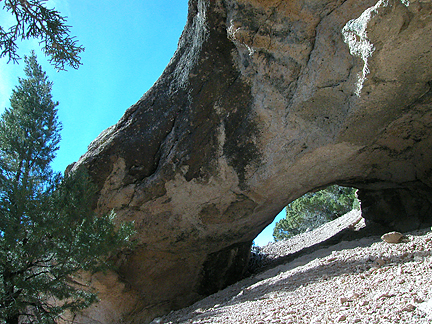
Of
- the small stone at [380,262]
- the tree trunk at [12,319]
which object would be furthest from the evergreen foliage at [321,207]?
the tree trunk at [12,319]

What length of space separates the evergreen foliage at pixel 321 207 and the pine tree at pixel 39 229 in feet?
35.1

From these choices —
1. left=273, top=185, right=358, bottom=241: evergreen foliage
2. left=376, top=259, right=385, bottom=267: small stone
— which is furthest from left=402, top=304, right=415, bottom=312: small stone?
left=273, top=185, right=358, bottom=241: evergreen foliage

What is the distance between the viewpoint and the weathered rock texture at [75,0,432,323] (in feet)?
15.1

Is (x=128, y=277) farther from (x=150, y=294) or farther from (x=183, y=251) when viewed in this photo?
(x=183, y=251)

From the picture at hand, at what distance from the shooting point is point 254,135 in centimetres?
586

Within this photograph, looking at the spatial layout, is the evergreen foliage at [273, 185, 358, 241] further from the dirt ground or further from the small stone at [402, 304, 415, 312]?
the small stone at [402, 304, 415, 312]

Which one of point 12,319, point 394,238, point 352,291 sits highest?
point 12,319

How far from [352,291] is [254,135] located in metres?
3.04

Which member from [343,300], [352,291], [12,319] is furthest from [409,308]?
[12,319]

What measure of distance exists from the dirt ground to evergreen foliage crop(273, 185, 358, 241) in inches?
357

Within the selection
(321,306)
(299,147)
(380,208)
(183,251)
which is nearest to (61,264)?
(183,251)

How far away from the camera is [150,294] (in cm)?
757

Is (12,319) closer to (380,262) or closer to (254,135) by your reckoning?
(254,135)

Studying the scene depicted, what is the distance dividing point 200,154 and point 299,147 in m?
1.75
